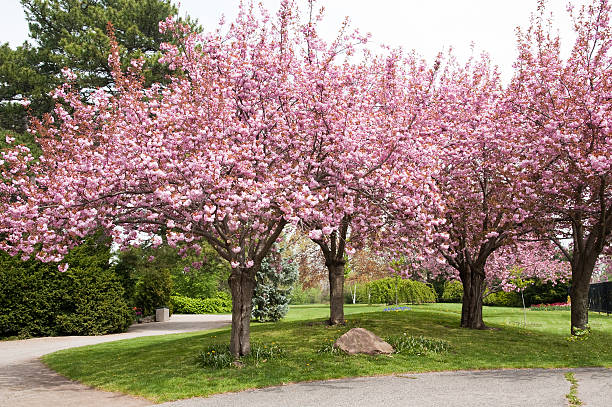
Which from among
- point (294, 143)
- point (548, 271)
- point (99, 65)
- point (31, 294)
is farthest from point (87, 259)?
point (548, 271)

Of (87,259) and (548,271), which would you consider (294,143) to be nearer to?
(87,259)

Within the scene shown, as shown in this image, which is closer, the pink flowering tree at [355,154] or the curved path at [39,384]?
the curved path at [39,384]

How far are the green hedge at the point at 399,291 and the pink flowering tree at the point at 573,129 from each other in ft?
73.5

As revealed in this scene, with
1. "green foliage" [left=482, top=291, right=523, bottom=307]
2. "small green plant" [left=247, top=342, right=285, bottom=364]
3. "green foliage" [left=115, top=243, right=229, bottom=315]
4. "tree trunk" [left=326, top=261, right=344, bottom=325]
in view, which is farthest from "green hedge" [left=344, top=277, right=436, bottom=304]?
"small green plant" [left=247, top=342, right=285, bottom=364]

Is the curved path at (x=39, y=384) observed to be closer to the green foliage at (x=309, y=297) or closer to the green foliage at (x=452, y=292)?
the green foliage at (x=452, y=292)

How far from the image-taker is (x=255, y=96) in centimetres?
1173

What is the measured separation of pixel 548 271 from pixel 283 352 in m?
22.0

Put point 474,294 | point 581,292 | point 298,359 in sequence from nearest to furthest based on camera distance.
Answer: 1. point 298,359
2. point 581,292
3. point 474,294

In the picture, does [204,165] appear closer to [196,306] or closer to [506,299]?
[196,306]

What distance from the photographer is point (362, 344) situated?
1303 centimetres

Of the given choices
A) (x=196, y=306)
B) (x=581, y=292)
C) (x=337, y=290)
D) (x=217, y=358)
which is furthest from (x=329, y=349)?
(x=196, y=306)

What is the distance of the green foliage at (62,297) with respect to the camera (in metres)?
20.3

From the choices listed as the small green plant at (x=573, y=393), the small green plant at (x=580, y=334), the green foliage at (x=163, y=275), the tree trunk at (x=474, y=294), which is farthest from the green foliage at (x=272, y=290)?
the small green plant at (x=573, y=393)

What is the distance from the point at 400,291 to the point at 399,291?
81mm
